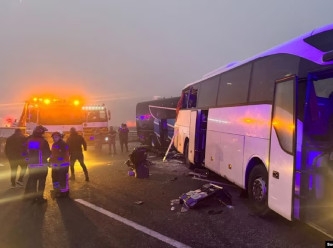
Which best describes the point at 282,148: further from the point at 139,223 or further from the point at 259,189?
the point at 139,223

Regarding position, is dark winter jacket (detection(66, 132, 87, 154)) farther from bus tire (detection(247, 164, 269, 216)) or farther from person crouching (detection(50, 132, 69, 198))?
bus tire (detection(247, 164, 269, 216))

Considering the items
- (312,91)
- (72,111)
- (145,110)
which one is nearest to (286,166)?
(312,91)

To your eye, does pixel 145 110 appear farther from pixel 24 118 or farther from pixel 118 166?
pixel 118 166

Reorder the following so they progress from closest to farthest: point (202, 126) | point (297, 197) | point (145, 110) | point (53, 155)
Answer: point (297, 197), point (53, 155), point (202, 126), point (145, 110)

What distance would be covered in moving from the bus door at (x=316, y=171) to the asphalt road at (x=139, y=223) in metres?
0.49

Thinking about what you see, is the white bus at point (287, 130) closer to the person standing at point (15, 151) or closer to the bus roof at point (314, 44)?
the bus roof at point (314, 44)

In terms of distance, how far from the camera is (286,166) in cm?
555

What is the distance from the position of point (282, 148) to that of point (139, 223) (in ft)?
9.57

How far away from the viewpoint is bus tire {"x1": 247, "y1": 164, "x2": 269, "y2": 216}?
6.75 m

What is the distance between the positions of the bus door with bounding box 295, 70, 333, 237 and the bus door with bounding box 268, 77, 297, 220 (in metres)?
0.19

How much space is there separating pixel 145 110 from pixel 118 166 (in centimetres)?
1412

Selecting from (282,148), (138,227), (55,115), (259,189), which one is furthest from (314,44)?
(55,115)

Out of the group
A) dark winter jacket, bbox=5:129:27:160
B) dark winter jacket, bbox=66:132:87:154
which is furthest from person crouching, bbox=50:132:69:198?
dark winter jacket, bbox=5:129:27:160

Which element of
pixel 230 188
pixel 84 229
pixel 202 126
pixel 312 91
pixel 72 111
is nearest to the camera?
pixel 312 91
